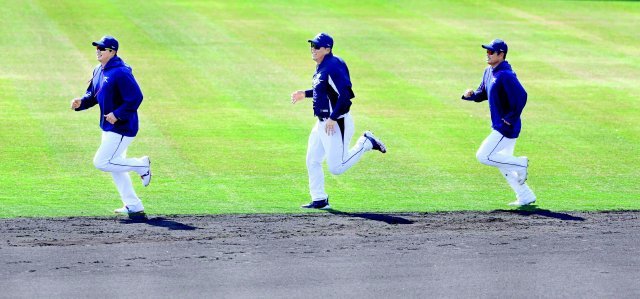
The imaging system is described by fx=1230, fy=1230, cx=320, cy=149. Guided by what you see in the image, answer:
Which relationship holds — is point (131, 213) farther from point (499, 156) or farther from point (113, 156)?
point (499, 156)

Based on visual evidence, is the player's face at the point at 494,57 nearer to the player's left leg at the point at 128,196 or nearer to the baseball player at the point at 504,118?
the baseball player at the point at 504,118

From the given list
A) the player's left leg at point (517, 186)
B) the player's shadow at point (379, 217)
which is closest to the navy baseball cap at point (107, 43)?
the player's shadow at point (379, 217)

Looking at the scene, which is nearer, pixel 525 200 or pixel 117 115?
pixel 117 115

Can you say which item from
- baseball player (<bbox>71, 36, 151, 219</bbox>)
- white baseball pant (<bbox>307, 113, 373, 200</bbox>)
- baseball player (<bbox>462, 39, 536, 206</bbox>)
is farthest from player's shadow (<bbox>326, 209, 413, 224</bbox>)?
baseball player (<bbox>71, 36, 151, 219</bbox>)

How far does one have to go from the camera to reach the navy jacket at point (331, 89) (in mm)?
13375

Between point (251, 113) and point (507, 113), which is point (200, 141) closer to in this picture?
point (251, 113)

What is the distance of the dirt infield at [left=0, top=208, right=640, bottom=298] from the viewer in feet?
33.5

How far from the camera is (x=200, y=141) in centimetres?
1800

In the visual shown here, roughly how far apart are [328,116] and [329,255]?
2.54 metres

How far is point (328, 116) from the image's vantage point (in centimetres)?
1359

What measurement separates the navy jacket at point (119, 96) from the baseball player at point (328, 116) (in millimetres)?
1860

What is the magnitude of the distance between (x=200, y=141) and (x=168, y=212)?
463cm

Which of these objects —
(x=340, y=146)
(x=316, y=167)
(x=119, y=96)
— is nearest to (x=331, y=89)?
(x=340, y=146)

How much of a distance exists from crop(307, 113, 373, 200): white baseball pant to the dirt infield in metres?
0.50
